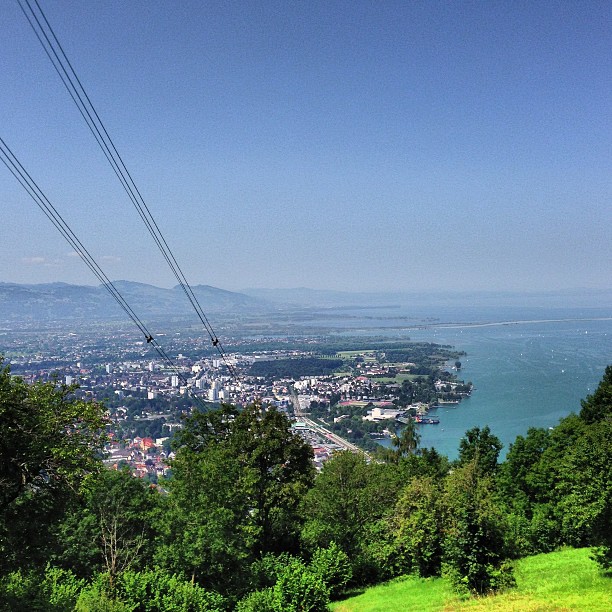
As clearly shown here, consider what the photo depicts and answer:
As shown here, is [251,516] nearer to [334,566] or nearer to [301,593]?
[334,566]

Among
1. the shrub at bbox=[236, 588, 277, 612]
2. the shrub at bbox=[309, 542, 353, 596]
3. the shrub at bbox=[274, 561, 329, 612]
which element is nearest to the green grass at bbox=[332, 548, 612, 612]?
the shrub at bbox=[309, 542, 353, 596]

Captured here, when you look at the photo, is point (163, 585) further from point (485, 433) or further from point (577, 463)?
point (485, 433)

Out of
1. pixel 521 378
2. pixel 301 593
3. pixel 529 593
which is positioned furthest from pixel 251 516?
pixel 521 378

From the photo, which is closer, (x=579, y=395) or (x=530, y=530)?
(x=530, y=530)

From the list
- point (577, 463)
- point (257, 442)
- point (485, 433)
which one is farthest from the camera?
point (485, 433)

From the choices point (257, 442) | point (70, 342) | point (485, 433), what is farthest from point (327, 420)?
point (70, 342)

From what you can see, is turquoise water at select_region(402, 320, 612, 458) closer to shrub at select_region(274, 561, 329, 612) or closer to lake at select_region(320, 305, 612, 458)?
lake at select_region(320, 305, 612, 458)
